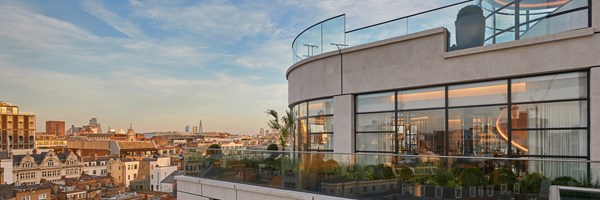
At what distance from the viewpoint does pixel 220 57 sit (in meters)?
42.0

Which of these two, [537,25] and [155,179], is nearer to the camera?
[537,25]

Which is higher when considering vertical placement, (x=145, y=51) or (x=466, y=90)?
(x=145, y=51)

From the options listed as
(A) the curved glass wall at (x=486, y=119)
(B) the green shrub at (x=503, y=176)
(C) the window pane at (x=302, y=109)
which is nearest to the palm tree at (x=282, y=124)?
(C) the window pane at (x=302, y=109)

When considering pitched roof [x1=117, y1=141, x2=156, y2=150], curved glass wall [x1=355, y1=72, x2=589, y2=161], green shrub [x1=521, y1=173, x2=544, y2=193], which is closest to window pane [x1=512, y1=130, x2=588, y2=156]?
curved glass wall [x1=355, y1=72, x2=589, y2=161]

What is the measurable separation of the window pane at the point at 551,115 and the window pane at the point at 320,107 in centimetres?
595

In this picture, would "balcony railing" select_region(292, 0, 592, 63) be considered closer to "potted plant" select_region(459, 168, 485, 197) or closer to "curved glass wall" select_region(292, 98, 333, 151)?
"curved glass wall" select_region(292, 98, 333, 151)

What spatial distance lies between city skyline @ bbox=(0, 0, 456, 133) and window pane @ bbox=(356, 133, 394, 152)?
3.61 metres

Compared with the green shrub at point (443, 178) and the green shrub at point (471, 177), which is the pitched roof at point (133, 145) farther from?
the green shrub at point (471, 177)

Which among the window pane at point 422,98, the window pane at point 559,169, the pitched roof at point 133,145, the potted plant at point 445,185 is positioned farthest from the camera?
the pitched roof at point 133,145

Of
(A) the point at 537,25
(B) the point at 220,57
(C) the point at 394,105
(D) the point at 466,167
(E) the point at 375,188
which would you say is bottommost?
(E) the point at 375,188

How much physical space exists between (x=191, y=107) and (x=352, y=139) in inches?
2093

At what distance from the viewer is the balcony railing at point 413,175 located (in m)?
7.10

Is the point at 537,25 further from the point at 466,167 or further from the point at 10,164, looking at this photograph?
the point at 10,164

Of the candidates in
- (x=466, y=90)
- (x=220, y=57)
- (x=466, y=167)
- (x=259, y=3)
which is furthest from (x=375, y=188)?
(x=220, y=57)
